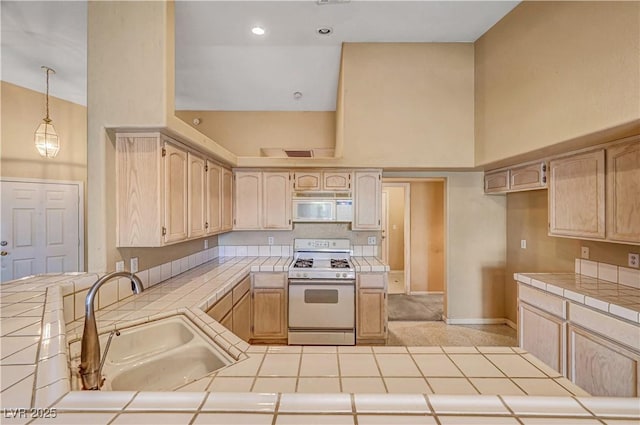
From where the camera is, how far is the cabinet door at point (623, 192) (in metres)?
1.97

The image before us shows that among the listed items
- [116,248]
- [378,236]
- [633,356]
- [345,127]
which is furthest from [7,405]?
[378,236]

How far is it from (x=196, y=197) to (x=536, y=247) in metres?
3.82

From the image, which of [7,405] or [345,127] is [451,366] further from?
[345,127]

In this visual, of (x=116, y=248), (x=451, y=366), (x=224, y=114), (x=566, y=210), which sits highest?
(x=224, y=114)

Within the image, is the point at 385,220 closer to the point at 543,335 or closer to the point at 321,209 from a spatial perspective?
the point at 321,209

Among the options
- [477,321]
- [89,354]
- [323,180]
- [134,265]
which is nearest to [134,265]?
[134,265]

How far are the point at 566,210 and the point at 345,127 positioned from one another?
90.2 inches

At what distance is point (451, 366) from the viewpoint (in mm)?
1060

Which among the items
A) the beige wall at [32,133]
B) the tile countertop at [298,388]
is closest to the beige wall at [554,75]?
the tile countertop at [298,388]

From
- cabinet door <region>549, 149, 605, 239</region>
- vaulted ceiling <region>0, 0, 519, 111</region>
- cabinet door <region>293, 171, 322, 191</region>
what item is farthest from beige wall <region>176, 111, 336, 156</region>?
cabinet door <region>549, 149, 605, 239</region>

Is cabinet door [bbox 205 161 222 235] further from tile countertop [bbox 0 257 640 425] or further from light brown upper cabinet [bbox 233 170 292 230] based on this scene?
tile countertop [bbox 0 257 640 425]

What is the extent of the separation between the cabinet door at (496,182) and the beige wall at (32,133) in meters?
5.62

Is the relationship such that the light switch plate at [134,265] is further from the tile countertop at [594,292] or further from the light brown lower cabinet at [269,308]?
the tile countertop at [594,292]

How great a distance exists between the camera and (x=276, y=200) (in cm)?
369
